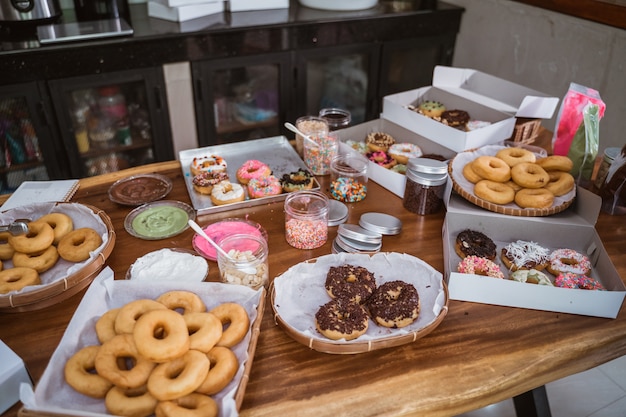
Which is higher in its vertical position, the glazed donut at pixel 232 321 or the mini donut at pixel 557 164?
the mini donut at pixel 557 164

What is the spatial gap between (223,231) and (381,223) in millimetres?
504

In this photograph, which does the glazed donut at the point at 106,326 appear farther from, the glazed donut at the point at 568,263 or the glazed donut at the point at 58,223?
the glazed donut at the point at 568,263

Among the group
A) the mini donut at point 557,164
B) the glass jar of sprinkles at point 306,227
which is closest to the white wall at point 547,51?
the mini donut at point 557,164

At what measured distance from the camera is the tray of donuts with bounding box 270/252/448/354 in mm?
1127

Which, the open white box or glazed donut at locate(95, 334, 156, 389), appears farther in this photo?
the open white box

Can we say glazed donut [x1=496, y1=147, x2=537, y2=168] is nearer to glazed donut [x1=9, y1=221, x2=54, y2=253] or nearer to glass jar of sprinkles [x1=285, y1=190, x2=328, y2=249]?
glass jar of sprinkles [x1=285, y1=190, x2=328, y2=249]

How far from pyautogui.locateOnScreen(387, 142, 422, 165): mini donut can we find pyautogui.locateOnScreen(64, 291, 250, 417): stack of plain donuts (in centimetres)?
106

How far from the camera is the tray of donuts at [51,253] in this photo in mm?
1239

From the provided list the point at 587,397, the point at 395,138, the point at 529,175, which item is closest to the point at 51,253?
the point at 395,138

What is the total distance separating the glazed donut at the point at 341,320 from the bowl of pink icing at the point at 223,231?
401mm

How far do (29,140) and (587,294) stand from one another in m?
2.74

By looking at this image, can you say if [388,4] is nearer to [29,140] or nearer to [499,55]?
[499,55]

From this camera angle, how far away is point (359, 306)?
3.96ft

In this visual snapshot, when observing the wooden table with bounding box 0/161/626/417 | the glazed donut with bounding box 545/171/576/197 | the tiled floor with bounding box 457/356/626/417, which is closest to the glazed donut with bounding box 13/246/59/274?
the wooden table with bounding box 0/161/626/417
